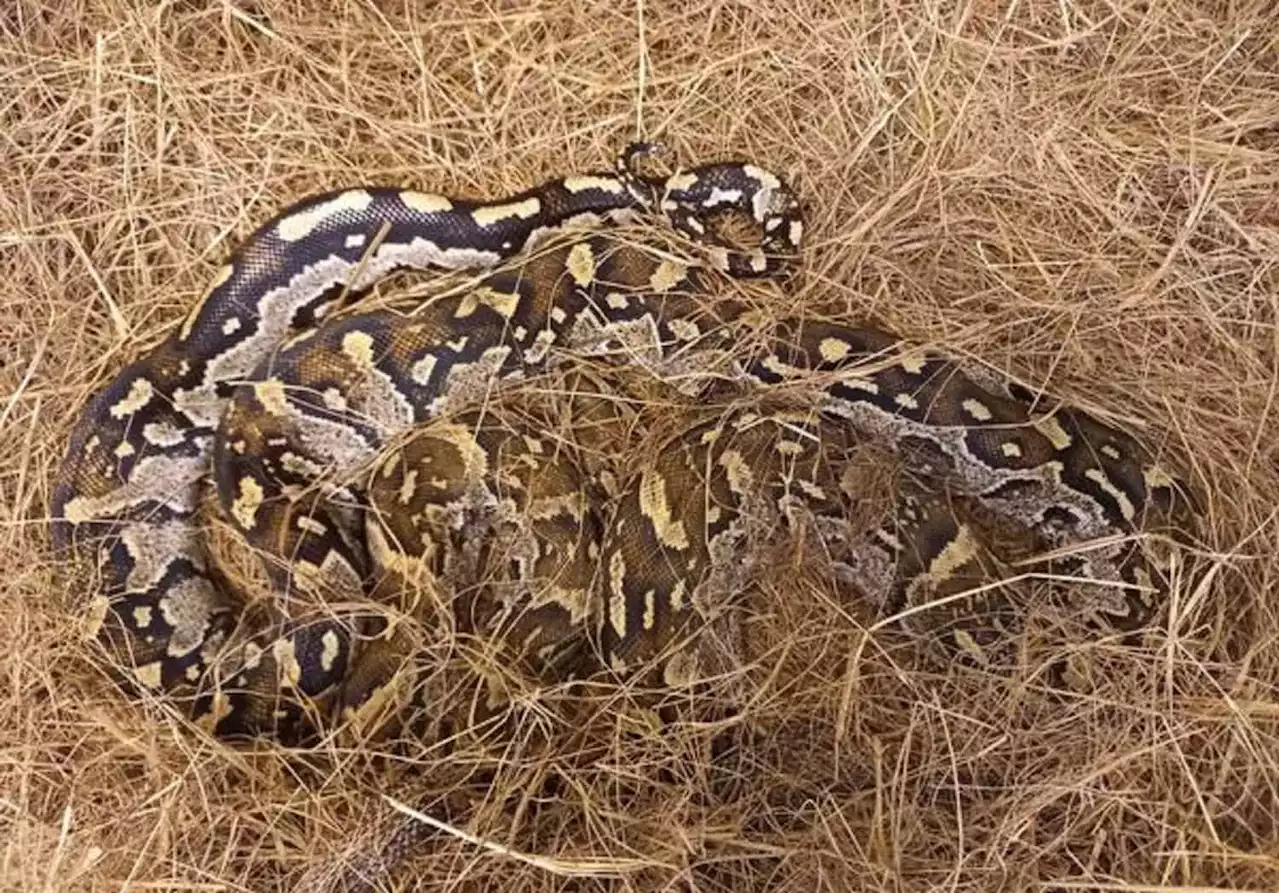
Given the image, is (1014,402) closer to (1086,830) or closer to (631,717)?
(1086,830)

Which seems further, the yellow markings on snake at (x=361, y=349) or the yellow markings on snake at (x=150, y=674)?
the yellow markings on snake at (x=361, y=349)

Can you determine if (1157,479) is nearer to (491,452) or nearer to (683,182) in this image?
(683,182)

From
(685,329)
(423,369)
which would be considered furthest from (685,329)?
(423,369)

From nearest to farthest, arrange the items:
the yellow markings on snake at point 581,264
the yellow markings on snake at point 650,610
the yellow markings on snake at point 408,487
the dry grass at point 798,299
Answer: the dry grass at point 798,299 → the yellow markings on snake at point 650,610 → the yellow markings on snake at point 408,487 → the yellow markings on snake at point 581,264

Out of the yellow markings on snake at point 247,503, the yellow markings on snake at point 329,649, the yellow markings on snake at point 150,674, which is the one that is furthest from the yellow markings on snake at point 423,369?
the yellow markings on snake at point 150,674

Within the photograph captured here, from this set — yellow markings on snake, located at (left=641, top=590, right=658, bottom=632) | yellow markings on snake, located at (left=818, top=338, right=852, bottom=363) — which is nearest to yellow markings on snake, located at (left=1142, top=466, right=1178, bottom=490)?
yellow markings on snake, located at (left=818, top=338, right=852, bottom=363)

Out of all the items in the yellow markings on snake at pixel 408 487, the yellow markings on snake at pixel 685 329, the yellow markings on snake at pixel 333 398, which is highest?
the yellow markings on snake at pixel 333 398

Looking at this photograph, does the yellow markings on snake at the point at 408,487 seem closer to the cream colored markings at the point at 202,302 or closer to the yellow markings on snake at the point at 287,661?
the yellow markings on snake at the point at 287,661
